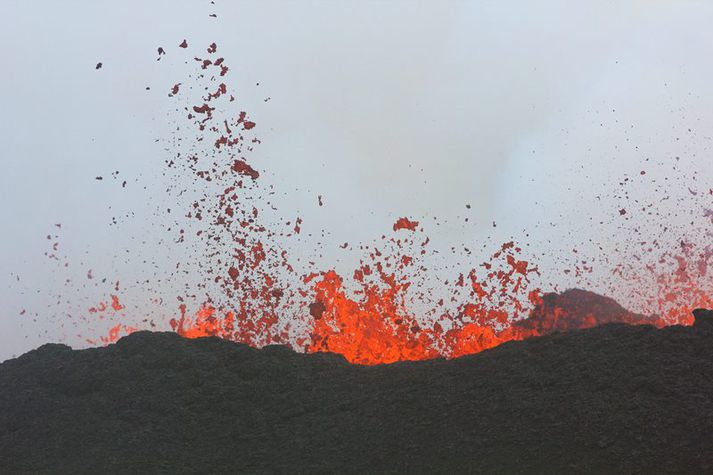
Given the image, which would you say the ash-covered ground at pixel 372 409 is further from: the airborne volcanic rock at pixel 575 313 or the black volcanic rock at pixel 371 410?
the airborne volcanic rock at pixel 575 313

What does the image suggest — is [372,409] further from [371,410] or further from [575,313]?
[575,313]

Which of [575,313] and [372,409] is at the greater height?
[575,313]

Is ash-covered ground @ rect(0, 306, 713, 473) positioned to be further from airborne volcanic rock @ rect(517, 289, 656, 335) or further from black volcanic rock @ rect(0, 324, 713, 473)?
airborne volcanic rock @ rect(517, 289, 656, 335)

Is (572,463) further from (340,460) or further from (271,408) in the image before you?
(271,408)

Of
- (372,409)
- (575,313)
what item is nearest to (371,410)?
(372,409)

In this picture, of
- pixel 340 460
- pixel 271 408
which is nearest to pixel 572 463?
pixel 340 460

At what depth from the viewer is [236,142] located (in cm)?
1722

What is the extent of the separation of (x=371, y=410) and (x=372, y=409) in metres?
0.03

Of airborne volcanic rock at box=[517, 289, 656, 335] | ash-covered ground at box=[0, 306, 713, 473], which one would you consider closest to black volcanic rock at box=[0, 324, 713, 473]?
ash-covered ground at box=[0, 306, 713, 473]

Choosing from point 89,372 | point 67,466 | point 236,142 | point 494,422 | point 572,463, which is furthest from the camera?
point 236,142

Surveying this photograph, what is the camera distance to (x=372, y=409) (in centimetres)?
1262

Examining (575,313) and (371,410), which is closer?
(371,410)

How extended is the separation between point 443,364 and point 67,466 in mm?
6330

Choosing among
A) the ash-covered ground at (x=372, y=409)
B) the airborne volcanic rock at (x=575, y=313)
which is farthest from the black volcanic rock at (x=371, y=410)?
the airborne volcanic rock at (x=575, y=313)
